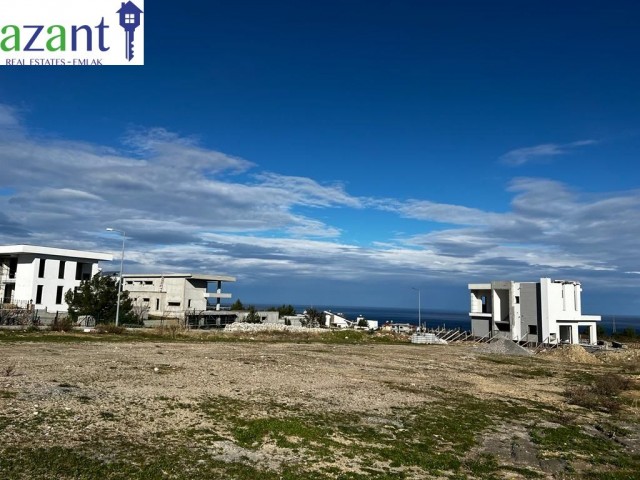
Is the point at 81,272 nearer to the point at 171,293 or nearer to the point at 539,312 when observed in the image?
the point at 171,293

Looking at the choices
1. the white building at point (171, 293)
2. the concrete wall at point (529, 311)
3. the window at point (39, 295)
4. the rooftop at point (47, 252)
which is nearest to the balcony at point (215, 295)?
the white building at point (171, 293)

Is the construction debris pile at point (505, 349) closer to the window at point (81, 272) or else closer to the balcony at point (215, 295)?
the balcony at point (215, 295)

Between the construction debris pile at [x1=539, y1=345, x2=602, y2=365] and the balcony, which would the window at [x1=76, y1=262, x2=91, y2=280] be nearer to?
the balcony

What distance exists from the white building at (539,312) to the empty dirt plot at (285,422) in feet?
133

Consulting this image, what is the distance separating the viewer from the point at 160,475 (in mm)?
9078

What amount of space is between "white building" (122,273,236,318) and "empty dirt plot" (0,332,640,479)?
58.0 meters

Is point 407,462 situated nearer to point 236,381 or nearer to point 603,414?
point 236,381

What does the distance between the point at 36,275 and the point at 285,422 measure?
207ft

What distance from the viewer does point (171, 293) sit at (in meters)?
83.6

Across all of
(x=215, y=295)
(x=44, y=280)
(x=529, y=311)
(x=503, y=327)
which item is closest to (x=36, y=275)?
(x=44, y=280)

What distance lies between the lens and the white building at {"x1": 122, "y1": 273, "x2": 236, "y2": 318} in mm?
82000

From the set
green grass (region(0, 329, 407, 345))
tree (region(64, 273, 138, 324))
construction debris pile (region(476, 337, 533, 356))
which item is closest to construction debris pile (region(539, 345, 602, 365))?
construction debris pile (region(476, 337, 533, 356))

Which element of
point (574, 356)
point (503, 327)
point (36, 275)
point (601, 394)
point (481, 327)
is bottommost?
point (574, 356)

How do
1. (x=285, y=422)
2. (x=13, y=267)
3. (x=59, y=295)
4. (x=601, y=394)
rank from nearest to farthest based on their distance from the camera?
(x=285, y=422), (x=601, y=394), (x=13, y=267), (x=59, y=295)
